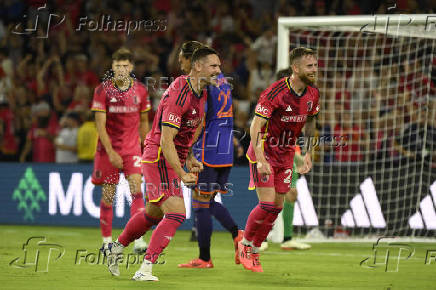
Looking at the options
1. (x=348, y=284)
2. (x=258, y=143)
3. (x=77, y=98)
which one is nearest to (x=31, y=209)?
(x=77, y=98)

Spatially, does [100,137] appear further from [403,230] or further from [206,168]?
[403,230]

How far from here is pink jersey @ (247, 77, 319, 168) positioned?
7398 millimetres

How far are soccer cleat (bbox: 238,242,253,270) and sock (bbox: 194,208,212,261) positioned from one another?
1.23ft

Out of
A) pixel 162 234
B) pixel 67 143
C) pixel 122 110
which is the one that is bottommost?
pixel 162 234

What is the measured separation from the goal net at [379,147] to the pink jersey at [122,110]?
7.76 ft

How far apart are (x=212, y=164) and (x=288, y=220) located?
2.18 meters

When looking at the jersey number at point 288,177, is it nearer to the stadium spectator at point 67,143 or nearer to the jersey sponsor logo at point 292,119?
the jersey sponsor logo at point 292,119

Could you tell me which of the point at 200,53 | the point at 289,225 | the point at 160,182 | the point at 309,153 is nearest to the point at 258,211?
the point at 309,153

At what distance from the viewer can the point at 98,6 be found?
1628 cm

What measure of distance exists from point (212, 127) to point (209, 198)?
78 cm

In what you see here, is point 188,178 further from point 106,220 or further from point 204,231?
point 106,220

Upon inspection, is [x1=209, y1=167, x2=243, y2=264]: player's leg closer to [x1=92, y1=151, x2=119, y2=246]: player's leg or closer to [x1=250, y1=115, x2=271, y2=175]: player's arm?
[x1=250, y1=115, x2=271, y2=175]: player's arm

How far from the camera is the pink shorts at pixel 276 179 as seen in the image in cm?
742

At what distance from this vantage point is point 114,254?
665 cm
